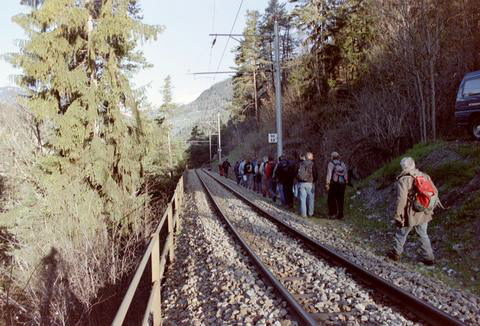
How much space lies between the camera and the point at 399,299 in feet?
16.6

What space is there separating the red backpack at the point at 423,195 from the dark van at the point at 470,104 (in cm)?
680

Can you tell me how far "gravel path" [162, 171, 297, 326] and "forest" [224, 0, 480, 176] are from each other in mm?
9958

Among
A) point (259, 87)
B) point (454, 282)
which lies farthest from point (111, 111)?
point (259, 87)

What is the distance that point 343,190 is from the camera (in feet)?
39.4

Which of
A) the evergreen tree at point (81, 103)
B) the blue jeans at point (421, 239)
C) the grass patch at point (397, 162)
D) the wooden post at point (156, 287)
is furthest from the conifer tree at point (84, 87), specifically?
the blue jeans at point (421, 239)

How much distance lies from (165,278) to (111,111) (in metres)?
8.70

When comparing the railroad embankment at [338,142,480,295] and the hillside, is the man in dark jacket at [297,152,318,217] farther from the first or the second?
the railroad embankment at [338,142,480,295]

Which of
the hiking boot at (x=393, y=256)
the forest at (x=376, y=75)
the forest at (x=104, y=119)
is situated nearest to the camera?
the hiking boot at (x=393, y=256)

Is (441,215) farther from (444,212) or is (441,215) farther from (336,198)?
(336,198)

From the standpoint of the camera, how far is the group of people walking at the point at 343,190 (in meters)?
6.87

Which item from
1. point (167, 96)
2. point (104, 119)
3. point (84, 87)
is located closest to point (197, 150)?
point (167, 96)

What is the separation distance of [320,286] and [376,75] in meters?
16.7

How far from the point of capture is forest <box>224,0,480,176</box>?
47.7 feet

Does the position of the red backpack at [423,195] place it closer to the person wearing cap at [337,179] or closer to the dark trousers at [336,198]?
the person wearing cap at [337,179]
